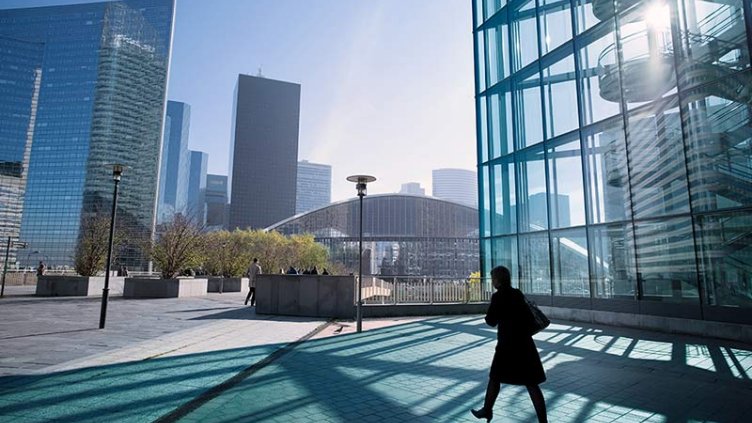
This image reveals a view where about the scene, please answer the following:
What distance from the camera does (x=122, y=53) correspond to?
396ft

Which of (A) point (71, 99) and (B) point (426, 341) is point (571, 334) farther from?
(A) point (71, 99)

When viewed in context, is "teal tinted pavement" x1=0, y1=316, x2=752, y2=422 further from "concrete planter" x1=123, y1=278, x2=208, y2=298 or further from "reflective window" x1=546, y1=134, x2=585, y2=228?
"concrete planter" x1=123, y1=278, x2=208, y2=298

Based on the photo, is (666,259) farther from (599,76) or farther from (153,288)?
(153,288)

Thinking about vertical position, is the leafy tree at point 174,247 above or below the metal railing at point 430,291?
above

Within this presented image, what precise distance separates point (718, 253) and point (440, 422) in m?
9.66

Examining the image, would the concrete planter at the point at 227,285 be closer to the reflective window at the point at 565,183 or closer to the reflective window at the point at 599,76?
the reflective window at the point at 565,183

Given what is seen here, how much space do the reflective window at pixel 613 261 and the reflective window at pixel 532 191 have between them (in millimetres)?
2408

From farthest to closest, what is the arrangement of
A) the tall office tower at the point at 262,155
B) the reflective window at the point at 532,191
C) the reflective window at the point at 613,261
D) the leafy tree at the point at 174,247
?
the tall office tower at the point at 262,155
the leafy tree at the point at 174,247
the reflective window at the point at 532,191
the reflective window at the point at 613,261

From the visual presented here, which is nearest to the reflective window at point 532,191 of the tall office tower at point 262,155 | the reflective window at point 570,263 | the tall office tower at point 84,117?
the reflective window at point 570,263

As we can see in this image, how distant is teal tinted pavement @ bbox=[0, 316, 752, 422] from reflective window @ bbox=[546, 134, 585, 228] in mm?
6425

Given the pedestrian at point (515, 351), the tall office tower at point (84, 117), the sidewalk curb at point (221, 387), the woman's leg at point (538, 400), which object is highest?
the tall office tower at point (84, 117)

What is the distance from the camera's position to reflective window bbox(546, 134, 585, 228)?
14.8 m

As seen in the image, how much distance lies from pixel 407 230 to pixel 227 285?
6348 cm

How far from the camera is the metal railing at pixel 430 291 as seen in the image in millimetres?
15508
